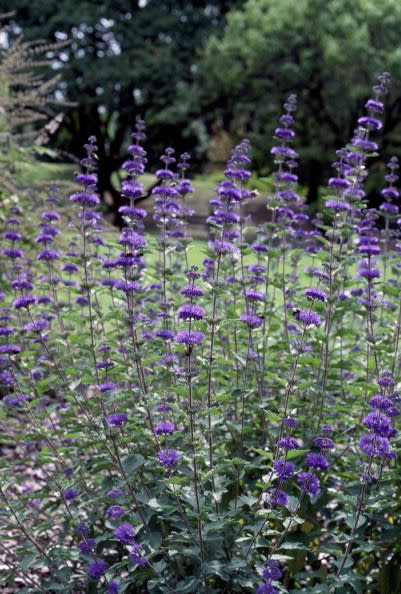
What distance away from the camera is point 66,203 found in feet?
18.9

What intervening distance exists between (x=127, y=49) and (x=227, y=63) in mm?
3208

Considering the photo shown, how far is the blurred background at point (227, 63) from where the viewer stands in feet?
62.0

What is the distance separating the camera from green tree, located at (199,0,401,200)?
18703 mm

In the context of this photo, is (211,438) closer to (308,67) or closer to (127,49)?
(308,67)

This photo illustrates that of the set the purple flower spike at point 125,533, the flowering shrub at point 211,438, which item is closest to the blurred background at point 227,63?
the flowering shrub at point 211,438

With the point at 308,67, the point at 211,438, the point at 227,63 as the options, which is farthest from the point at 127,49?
the point at 211,438

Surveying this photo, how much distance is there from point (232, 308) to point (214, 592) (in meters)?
1.47

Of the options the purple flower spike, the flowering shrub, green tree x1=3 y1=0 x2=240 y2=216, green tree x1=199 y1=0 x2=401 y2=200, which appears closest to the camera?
the purple flower spike

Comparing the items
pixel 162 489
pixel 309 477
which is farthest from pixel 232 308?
pixel 309 477

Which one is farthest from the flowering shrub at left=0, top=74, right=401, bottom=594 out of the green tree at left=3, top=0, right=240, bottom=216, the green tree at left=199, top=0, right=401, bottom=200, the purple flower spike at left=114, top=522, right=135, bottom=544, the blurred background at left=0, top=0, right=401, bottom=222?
the green tree at left=3, top=0, right=240, bottom=216

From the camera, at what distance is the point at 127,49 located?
811 inches

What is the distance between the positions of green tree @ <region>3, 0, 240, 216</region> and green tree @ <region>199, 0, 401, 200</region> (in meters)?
0.94

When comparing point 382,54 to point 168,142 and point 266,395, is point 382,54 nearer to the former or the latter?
point 168,142

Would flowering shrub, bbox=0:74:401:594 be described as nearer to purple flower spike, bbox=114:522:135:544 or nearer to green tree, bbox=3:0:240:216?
purple flower spike, bbox=114:522:135:544
